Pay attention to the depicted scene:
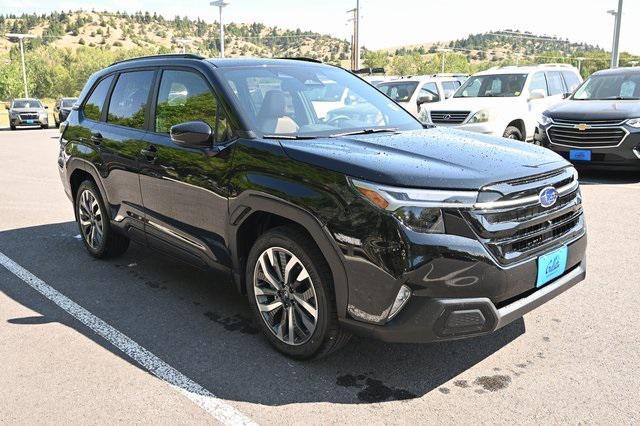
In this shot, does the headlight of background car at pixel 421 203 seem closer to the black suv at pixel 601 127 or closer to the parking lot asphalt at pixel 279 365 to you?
the parking lot asphalt at pixel 279 365

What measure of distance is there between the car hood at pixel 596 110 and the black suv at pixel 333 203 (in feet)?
19.7

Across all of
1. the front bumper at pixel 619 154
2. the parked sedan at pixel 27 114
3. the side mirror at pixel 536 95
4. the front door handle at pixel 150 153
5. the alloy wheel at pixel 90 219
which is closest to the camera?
the front door handle at pixel 150 153

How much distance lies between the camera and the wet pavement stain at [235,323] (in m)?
3.93

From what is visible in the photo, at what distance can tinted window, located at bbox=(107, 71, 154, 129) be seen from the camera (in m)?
4.62

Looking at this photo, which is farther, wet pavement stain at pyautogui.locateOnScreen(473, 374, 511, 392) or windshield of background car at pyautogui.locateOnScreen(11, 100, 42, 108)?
windshield of background car at pyautogui.locateOnScreen(11, 100, 42, 108)

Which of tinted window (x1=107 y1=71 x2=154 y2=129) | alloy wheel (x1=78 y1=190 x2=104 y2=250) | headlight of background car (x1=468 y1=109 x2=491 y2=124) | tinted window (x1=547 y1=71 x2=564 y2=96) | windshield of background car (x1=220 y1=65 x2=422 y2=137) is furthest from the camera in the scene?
tinted window (x1=547 y1=71 x2=564 y2=96)

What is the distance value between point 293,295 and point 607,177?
8.39m

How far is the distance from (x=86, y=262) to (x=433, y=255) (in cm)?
389

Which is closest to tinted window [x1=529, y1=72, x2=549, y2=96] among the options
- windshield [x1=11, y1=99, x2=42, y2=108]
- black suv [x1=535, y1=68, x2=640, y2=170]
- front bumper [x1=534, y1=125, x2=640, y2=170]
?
black suv [x1=535, y1=68, x2=640, y2=170]

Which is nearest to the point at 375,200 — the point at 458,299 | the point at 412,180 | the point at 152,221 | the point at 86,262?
the point at 412,180

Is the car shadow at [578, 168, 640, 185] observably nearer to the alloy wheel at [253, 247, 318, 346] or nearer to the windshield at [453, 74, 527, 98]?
the windshield at [453, 74, 527, 98]

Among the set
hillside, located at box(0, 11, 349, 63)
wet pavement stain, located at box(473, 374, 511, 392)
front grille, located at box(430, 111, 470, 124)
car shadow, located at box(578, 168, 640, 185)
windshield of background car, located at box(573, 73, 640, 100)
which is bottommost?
car shadow, located at box(578, 168, 640, 185)

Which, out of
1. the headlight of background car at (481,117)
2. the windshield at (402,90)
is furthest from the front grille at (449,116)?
the windshield at (402,90)

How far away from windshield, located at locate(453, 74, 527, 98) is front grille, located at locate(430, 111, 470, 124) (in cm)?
125
